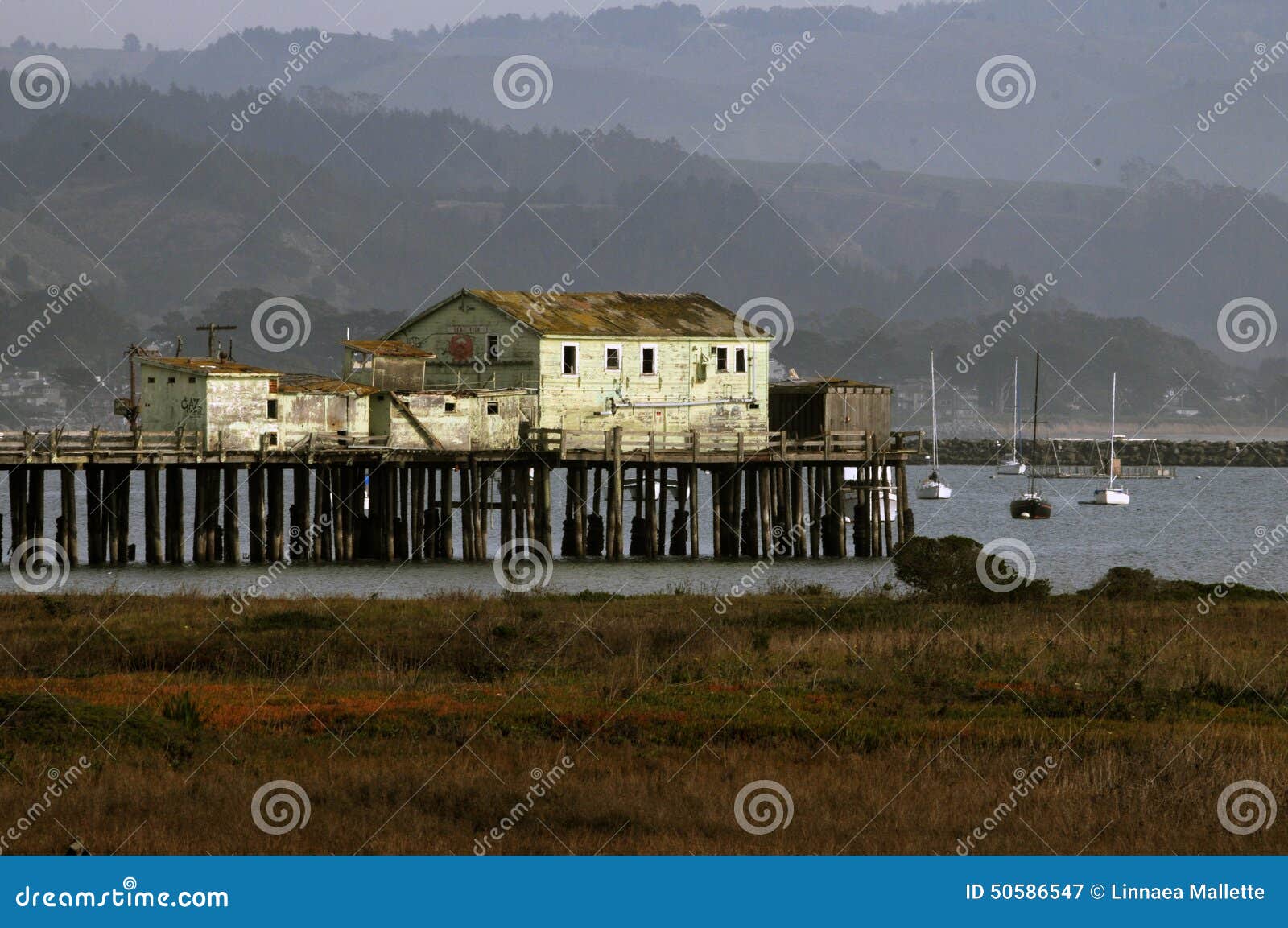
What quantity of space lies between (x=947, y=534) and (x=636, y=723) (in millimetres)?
72664

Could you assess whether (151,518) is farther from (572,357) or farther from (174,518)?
(572,357)

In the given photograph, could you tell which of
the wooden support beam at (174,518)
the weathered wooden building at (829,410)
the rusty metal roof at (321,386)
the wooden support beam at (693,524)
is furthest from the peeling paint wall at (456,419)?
the weathered wooden building at (829,410)

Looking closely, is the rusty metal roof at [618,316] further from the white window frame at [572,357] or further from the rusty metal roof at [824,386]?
the rusty metal roof at [824,386]

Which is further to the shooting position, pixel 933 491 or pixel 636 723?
pixel 933 491

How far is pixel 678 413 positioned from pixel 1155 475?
11599cm

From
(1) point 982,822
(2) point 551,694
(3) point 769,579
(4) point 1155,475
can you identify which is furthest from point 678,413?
(4) point 1155,475

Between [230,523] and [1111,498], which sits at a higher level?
[230,523]

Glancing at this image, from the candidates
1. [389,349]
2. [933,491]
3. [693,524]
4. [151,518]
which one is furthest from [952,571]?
[933,491]

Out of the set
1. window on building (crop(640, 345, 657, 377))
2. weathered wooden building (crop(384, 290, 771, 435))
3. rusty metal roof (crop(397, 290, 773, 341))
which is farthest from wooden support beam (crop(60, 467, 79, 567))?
window on building (crop(640, 345, 657, 377))

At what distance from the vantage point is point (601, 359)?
66.8 meters

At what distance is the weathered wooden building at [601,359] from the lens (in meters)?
66.1

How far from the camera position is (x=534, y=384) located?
65.8m

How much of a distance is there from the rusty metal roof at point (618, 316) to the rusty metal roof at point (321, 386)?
15.4 ft

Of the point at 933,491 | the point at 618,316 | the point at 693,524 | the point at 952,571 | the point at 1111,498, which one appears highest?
the point at 618,316
